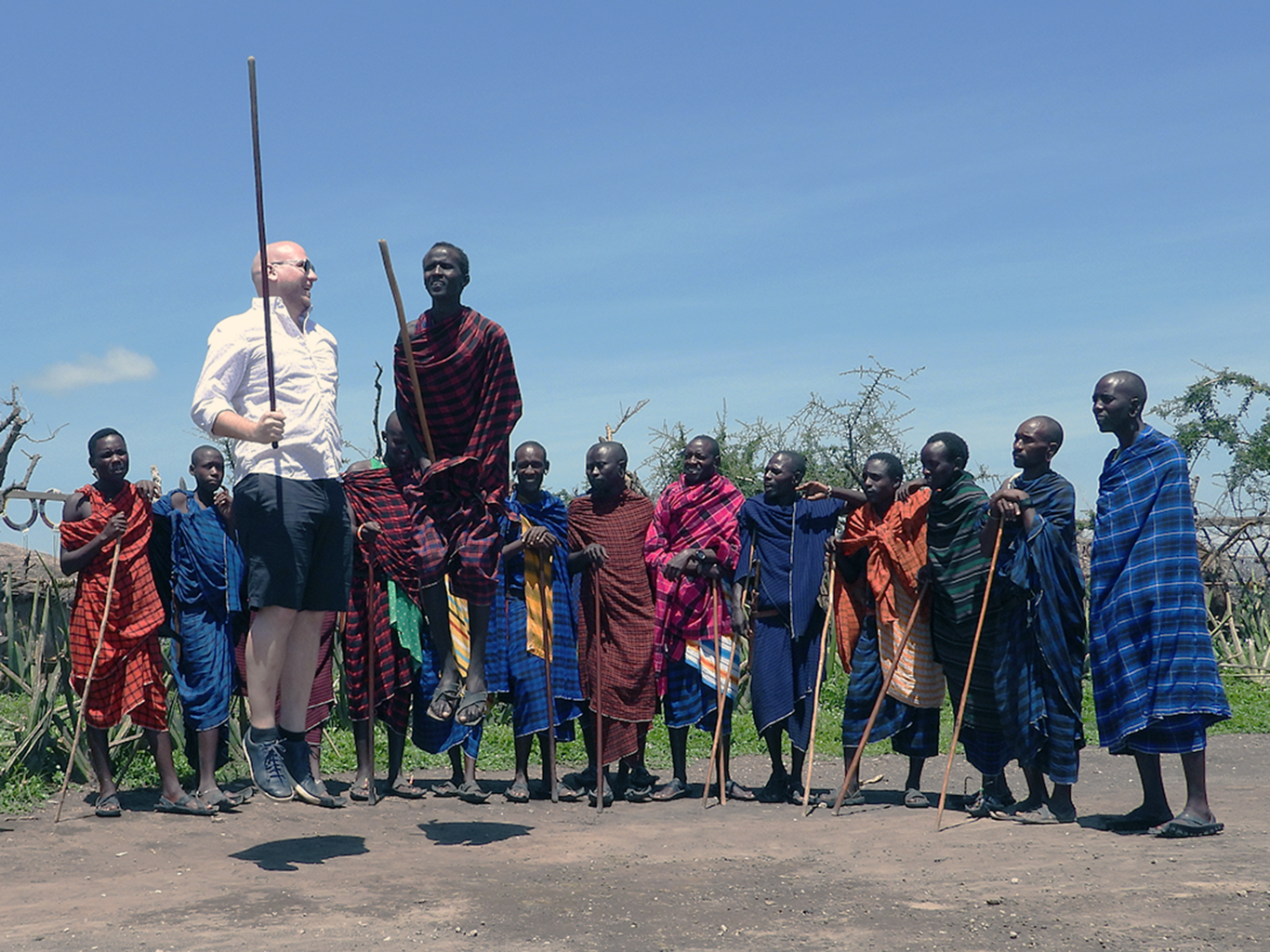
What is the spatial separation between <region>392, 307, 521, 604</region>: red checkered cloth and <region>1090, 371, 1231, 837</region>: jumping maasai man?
3.10 metres

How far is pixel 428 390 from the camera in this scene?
5.82 meters

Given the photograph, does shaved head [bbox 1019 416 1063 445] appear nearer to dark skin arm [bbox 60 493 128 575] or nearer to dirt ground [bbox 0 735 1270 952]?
dirt ground [bbox 0 735 1270 952]

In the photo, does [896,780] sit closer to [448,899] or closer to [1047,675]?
[1047,675]

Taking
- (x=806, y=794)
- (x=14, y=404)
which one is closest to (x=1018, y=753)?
(x=806, y=794)

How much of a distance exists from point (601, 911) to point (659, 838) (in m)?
1.60

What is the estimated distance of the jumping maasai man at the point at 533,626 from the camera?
7.79m

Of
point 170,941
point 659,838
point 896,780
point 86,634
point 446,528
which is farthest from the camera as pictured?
point 896,780

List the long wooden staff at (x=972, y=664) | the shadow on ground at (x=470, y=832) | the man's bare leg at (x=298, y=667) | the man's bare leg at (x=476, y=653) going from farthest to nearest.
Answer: the long wooden staff at (x=972, y=664)
the shadow on ground at (x=470, y=832)
the man's bare leg at (x=298, y=667)
the man's bare leg at (x=476, y=653)

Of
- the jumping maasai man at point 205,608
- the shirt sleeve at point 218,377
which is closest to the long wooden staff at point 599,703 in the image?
the jumping maasai man at point 205,608

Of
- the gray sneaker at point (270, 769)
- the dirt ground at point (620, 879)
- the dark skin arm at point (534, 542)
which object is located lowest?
the dirt ground at point (620, 879)

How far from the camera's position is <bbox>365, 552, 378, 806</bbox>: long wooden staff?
23.4 ft

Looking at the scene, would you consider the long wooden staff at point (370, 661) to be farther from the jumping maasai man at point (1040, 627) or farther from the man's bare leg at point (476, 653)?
the jumping maasai man at point (1040, 627)

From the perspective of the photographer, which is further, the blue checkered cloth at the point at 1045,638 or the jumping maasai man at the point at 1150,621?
the blue checkered cloth at the point at 1045,638

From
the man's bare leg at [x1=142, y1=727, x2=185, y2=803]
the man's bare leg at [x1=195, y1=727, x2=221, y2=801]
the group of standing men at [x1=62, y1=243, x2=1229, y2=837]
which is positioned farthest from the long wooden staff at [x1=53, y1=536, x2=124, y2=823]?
the man's bare leg at [x1=195, y1=727, x2=221, y2=801]
